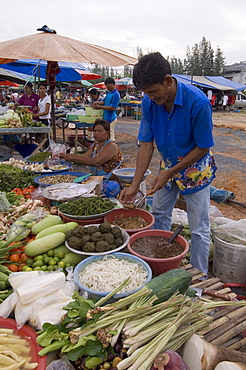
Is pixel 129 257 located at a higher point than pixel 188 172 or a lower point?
lower

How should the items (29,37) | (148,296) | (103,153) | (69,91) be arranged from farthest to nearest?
1. (69,91)
2. (29,37)
3. (103,153)
4. (148,296)

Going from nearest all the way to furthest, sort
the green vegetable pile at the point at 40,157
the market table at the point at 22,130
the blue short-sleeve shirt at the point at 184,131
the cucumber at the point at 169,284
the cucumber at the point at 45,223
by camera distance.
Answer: the cucumber at the point at 169,284 < the blue short-sleeve shirt at the point at 184,131 < the cucumber at the point at 45,223 < the green vegetable pile at the point at 40,157 < the market table at the point at 22,130

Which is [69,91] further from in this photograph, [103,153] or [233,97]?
[103,153]

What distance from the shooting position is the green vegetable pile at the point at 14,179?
13.3 ft

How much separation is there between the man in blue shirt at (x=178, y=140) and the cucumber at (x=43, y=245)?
33.1 inches

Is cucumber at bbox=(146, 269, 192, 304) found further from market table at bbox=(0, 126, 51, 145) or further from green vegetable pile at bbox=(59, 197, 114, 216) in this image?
market table at bbox=(0, 126, 51, 145)

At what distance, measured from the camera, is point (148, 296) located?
1595mm

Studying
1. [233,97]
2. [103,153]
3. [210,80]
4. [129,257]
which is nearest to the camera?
[129,257]

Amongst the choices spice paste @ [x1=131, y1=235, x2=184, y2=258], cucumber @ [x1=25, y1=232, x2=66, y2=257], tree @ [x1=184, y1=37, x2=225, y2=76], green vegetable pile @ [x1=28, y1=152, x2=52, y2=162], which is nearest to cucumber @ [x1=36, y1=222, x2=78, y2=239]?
cucumber @ [x1=25, y1=232, x2=66, y2=257]

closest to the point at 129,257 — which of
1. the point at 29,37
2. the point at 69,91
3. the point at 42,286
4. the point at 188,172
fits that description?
the point at 42,286

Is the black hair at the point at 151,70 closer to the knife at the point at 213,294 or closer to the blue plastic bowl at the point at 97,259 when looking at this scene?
the blue plastic bowl at the point at 97,259

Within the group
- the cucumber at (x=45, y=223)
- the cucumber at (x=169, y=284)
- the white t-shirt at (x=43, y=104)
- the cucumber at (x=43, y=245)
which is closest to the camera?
the cucumber at (x=169, y=284)

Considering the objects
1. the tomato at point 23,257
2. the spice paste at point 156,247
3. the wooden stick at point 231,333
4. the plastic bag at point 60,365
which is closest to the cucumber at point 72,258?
the tomato at point 23,257

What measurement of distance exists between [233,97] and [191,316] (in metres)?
32.9
